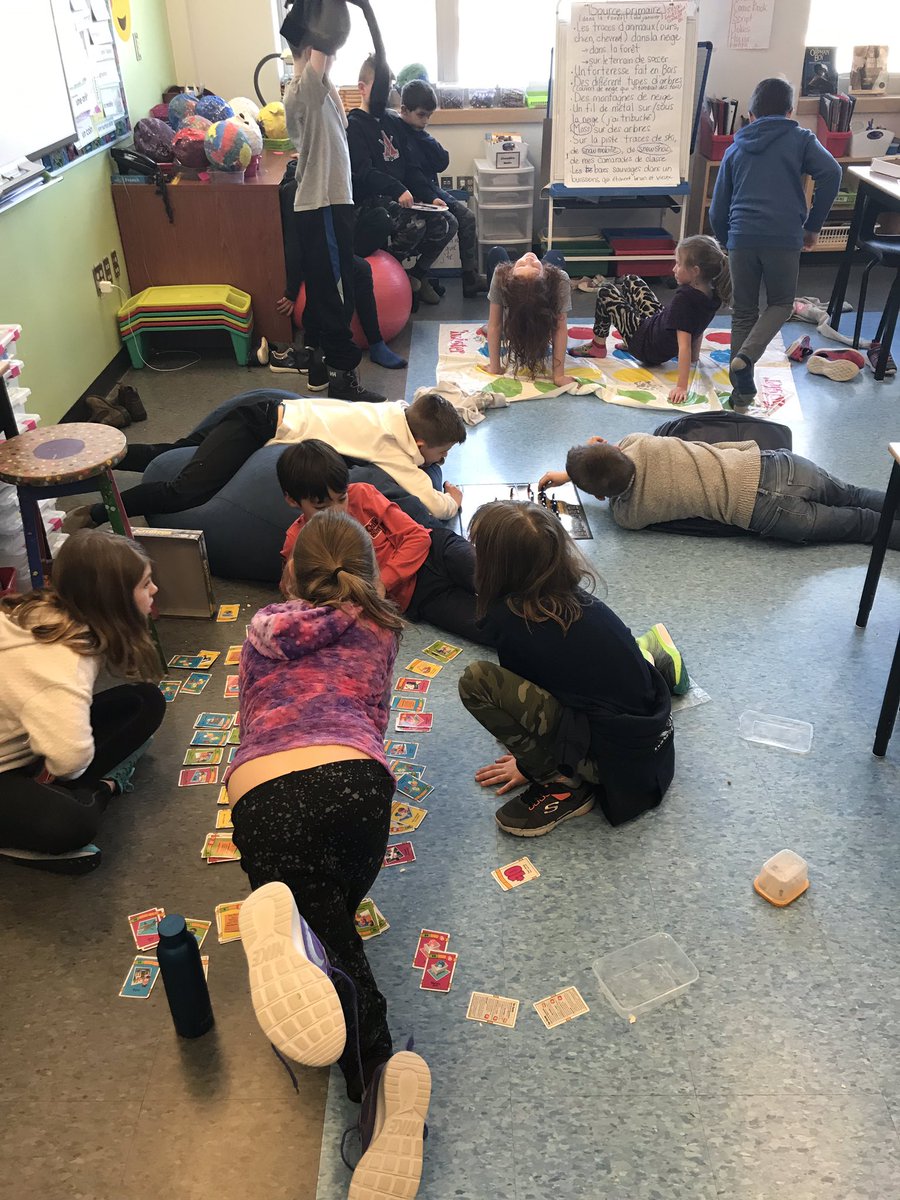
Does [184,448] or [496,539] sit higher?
[496,539]

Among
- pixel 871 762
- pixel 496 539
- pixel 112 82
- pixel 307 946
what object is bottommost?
pixel 871 762

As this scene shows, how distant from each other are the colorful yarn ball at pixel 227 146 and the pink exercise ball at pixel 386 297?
655 mm

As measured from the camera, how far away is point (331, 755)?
1479 millimetres

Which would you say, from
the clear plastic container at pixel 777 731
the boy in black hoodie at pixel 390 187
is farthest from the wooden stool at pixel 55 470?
→ the boy in black hoodie at pixel 390 187

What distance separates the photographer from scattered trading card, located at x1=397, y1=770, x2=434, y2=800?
215cm

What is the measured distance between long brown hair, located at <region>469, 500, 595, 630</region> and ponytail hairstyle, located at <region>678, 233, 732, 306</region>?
272cm

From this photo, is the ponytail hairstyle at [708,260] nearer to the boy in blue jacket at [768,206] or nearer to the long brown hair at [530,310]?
the boy in blue jacket at [768,206]

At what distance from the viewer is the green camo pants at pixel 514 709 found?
192 cm

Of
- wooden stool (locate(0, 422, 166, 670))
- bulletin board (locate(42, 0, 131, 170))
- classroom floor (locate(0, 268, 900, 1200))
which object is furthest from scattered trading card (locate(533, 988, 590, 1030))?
bulletin board (locate(42, 0, 131, 170))

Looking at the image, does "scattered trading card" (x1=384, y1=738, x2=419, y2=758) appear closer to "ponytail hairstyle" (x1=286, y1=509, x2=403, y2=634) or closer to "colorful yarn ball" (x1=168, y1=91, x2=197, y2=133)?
"ponytail hairstyle" (x1=286, y1=509, x2=403, y2=634)

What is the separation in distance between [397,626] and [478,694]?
0.28 meters

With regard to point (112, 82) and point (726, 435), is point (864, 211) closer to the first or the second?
point (726, 435)

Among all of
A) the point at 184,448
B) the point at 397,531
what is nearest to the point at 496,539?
the point at 397,531

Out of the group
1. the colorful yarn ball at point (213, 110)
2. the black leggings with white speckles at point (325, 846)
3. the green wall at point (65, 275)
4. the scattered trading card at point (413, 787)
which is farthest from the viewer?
the colorful yarn ball at point (213, 110)
